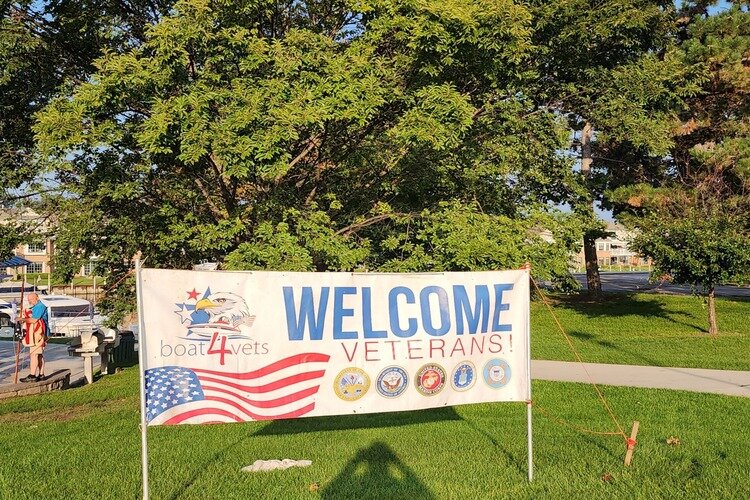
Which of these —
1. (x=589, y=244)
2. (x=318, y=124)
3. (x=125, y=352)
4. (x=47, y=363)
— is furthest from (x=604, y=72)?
(x=589, y=244)

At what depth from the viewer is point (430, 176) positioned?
12281 mm

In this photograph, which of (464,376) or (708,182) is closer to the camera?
(464,376)

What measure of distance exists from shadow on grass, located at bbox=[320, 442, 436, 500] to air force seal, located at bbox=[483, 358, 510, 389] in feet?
3.37

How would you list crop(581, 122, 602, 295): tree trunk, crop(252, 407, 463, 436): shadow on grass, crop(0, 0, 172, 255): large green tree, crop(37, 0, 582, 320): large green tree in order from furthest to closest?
1. crop(581, 122, 602, 295): tree trunk
2. crop(0, 0, 172, 255): large green tree
3. crop(37, 0, 582, 320): large green tree
4. crop(252, 407, 463, 436): shadow on grass

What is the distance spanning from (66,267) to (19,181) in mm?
1522

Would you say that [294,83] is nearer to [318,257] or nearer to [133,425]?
[318,257]

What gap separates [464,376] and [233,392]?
194cm

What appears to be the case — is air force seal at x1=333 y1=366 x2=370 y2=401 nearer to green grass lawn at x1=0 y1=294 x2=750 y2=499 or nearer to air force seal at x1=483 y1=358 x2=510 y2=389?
green grass lawn at x1=0 y1=294 x2=750 y2=499

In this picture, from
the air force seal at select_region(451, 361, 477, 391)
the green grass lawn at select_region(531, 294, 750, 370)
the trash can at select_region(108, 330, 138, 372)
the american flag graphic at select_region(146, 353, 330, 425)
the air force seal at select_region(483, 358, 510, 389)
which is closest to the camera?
the american flag graphic at select_region(146, 353, 330, 425)

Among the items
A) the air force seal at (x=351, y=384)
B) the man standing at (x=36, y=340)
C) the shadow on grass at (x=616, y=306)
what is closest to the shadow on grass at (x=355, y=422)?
the air force seal at (x=351, y=384)

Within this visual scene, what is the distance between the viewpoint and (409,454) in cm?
697

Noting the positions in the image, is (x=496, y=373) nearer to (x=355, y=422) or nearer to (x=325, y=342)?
(x=325, y=342)

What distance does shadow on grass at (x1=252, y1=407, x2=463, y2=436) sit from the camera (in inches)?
343

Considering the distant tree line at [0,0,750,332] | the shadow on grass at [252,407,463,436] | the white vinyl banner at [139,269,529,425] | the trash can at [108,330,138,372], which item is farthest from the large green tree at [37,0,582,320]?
the trash can at [108,330,138,372]
